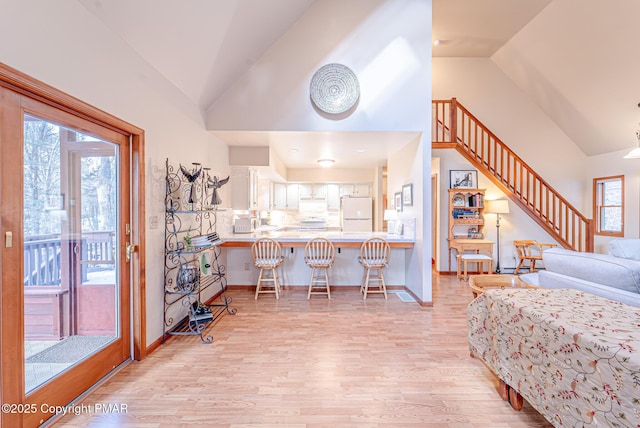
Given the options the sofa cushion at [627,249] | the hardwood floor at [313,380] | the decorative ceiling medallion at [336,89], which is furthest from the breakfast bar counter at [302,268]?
the sofa cushion at [627,249]

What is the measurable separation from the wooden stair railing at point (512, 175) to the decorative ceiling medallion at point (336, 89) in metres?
2.51

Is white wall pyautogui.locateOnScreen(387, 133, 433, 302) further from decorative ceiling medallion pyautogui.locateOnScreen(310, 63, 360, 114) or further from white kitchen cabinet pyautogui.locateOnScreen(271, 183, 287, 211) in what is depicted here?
white kitchen cabinet pyautogui.locateOnScreen(271, 183, 287, 211)

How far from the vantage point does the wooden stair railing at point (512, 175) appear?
5.27m

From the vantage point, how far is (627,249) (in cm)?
178

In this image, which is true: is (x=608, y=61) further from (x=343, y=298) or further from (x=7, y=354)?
(x=7, y=354)

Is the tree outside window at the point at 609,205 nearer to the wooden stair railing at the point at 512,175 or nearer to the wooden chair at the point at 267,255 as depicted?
the wooden stair railing at the point at 512,175

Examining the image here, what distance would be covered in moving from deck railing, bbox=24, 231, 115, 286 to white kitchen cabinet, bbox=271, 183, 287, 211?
15.2 ft

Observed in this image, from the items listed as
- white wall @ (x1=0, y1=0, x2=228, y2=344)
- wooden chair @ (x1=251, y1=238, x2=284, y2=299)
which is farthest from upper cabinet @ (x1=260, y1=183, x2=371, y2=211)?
white wall @ (x1=0, y1=0, x2=228, y2=344)

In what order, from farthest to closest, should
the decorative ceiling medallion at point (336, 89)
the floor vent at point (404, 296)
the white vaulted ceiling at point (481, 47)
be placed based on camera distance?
the floor vent at point (404, 296) → the decorative ceiling medallion at point (336, 89) → the white vaulted ceiling at point (481, 47)

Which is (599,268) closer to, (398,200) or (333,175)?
(398,200)

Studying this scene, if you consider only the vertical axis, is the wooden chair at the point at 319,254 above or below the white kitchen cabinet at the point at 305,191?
below

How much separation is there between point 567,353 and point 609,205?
6.60 m

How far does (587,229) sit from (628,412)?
5.97 metres

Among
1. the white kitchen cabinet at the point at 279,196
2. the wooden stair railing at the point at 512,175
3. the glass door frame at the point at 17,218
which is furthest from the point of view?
the white kitchen cabinet at the point at 279,196
